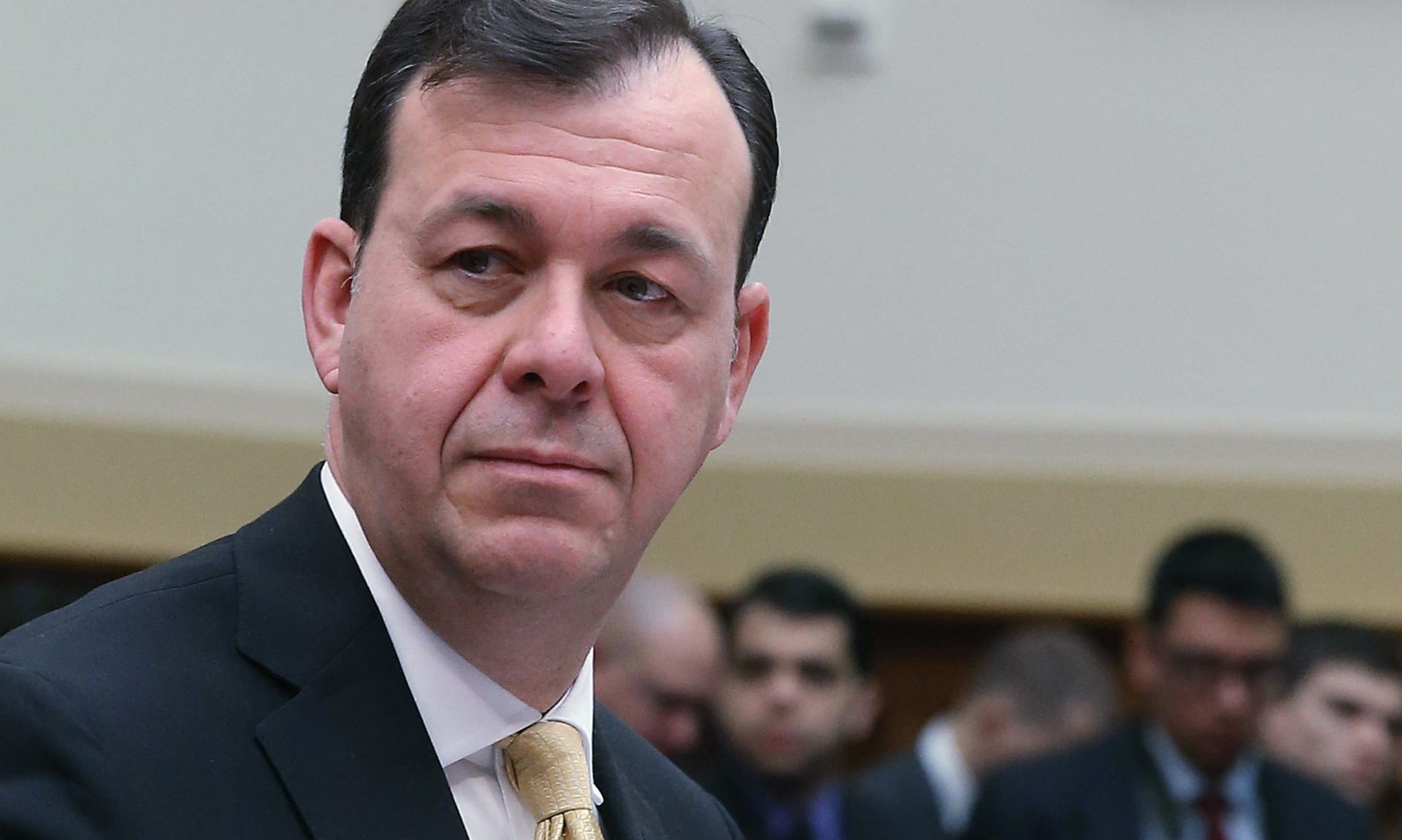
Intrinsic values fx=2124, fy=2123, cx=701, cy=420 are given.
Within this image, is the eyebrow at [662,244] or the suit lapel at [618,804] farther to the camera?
the suit lapel at [618,804]

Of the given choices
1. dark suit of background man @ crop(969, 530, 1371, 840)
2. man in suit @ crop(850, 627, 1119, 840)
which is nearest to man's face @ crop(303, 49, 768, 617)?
dark suit of background man @ crop(969, 530, 1371, 840)

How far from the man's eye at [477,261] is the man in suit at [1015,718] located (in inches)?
155

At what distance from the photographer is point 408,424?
1826mm

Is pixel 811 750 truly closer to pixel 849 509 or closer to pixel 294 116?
pixel 849 509

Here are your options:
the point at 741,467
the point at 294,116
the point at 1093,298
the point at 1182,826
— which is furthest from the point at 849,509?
the point at 1182,826

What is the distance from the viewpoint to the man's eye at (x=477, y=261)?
1835 mm

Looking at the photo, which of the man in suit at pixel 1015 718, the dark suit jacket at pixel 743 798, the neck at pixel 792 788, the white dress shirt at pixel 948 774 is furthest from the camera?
the man in suit at pixel 1015 718

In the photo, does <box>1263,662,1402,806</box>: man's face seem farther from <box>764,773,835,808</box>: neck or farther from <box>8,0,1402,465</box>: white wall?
<box>8,0,1402,465</box>: white wall

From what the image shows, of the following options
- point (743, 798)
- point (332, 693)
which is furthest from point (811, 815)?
point (332, 693)

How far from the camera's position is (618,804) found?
217 cm

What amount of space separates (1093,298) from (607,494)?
18.3ft

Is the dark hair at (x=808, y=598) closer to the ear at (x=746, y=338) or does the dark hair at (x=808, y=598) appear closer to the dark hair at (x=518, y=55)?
the ear at (x=746, y=338)

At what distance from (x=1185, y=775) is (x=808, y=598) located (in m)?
1.00

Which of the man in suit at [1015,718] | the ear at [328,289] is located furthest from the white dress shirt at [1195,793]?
the ear at [328,289]
